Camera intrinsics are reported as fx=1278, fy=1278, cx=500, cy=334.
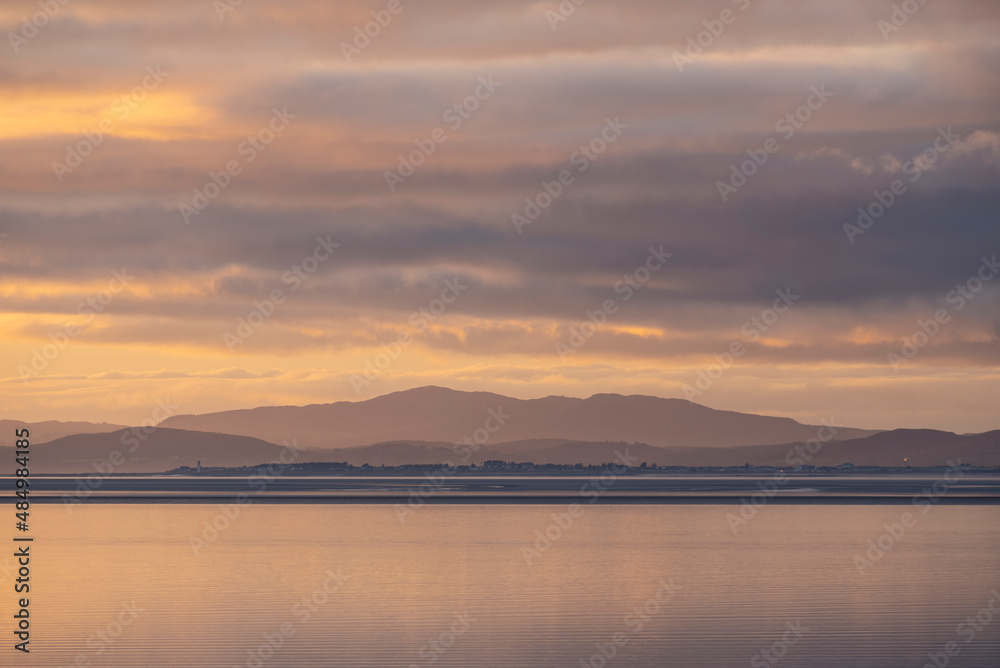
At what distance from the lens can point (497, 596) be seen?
37.3m

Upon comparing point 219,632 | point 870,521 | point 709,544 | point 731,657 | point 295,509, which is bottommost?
point 731,657

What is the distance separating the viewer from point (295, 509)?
84312 millimetres

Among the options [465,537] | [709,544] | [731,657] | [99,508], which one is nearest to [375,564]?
[465,537]

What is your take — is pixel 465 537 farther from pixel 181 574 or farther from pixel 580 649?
pixel 580 649

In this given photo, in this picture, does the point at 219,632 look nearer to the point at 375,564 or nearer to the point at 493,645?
the point at 493,645

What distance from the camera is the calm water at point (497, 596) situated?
2848 cm

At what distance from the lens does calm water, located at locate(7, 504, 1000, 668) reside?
2848 cm

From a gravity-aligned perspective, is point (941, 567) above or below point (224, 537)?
below

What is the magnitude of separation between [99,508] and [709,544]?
45835mm

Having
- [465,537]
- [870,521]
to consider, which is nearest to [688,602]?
[465,537]

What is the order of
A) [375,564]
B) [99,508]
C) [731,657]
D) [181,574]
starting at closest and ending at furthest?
1. [731,657]
2. [181,574]
3. [375,564]
4. [99,508]

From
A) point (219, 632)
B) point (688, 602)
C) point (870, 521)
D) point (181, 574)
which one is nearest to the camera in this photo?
point (219, 632)

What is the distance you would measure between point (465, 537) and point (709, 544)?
36.2 ft

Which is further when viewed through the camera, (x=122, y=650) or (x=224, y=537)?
(x=224, y=537)
